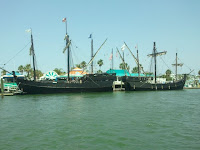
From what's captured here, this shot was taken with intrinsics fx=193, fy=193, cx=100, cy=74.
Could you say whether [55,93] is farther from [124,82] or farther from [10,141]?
[10,141]

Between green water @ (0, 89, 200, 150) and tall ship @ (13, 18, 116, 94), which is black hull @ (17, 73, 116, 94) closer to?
tall ship @ (13, 18, 116, 94)

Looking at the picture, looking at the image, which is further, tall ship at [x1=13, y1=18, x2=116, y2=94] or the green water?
tall ship at [x1=13, y1=18, x2=116, y2=94]

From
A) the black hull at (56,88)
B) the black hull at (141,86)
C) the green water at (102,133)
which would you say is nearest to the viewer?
the green water at (102,133)

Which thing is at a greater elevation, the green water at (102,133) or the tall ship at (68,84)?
the tall ship at (68,84)

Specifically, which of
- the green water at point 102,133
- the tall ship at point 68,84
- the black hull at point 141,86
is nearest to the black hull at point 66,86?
the tall ship at point 68,84

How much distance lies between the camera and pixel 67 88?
→ 4191 cm

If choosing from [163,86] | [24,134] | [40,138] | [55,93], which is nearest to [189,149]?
[40,138]

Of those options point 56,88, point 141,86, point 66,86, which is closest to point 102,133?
point 56,88

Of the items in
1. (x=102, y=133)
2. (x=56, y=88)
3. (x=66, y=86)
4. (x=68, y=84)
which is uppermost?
(x=68, y=84)

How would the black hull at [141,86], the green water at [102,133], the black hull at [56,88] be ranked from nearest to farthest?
the green water at [102,133] < the black hull at [56,88] < the black hull at [141,86]

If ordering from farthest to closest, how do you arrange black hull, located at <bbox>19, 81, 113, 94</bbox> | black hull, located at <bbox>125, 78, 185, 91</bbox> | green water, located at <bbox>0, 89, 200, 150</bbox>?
1. black hull, located at <bbox>125, 78, 185, 91</bbox>
2. black hull, located at <bbox>19, 81, 113, 94</bbox>
3. green water, located at <bbox>0, 89, 200, 150</bbox>

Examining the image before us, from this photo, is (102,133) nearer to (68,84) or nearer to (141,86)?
(68,84)

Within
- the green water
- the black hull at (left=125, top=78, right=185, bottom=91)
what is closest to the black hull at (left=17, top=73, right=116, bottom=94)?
the black hull at (left=125, top=78, right=185, bottom=91)

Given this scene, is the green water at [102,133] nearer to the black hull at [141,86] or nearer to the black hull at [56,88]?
the black hull at [56,88]
